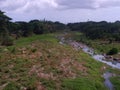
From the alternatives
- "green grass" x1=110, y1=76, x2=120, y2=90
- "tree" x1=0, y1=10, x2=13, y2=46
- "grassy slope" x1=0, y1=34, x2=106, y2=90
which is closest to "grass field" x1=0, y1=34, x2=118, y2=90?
"grassy slope" x1=0, y1=34, x2=106, y2=90

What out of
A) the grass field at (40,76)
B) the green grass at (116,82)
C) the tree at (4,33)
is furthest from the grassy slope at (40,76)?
the tree at (4,33)

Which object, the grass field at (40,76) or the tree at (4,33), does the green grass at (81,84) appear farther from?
the tree at (4,33)

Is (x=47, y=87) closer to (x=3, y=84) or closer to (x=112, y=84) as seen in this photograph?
(x=3, y=84)

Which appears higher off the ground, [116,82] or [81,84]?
[81,84]

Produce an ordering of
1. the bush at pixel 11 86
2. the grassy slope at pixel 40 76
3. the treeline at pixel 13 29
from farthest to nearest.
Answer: the treeline at pixel 13 29 < the grassy slope at pixel 40 76 < the bush at pixel 11 86

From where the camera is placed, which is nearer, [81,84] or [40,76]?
[81,84]

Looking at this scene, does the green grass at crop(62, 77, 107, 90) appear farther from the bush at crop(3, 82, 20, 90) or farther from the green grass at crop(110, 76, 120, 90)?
the bush at crop(3, 82, 20, 90)

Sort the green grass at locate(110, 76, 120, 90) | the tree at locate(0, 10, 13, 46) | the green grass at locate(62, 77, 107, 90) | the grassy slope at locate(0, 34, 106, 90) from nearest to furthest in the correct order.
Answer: the grassy slope at locate(0, 34, 106, 90) < the green grass at locate(62, 77, 107, 90) < the green grass at locate(110, 76, 120, 90) < the tree at locate(0, 10, 13, 46)

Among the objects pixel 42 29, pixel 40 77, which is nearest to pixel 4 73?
pixel 40 77

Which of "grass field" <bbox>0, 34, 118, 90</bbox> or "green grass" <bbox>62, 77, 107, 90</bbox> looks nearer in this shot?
"grass field" <bbox>0, 34, 118, 90</bbox>

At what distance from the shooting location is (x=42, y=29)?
184000mm

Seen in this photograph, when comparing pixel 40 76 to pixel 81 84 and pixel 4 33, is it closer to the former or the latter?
pixel 81 84

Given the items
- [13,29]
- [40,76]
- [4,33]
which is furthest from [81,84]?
[13,29]

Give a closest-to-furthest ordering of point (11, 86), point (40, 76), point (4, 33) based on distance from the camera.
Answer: point (11, 86)
point (40, 76)
point (4, 33)
